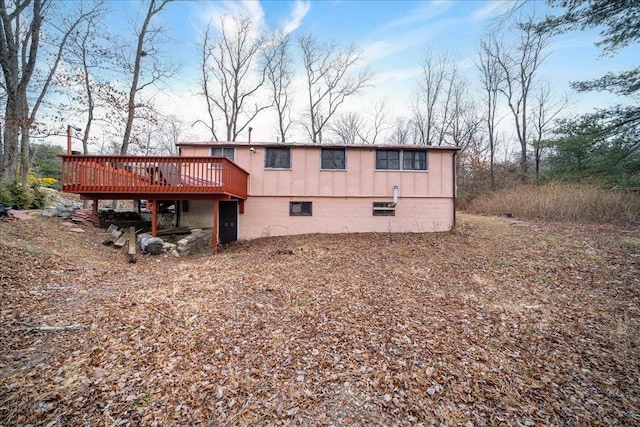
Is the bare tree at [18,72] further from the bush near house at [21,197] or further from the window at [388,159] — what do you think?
the window at [388,159]

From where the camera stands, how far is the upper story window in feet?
34.8

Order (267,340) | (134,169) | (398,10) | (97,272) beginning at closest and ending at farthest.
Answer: (267,340), (97,272), (134,169), (398,10)

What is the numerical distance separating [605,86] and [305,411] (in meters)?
13.5

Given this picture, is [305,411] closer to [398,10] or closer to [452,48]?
[398,10]

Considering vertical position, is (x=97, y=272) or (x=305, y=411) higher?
(x=97, y=272)

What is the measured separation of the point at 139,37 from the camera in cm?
1417

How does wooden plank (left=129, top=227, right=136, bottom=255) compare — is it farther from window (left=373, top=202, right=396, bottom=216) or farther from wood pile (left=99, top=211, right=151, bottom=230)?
window (left=373, top=202, right=396, bottom=216)

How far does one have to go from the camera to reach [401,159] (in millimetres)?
10617

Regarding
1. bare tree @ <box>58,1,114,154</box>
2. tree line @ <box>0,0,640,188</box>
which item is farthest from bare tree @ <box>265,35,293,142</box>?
bare tree @ <box>58,1,114,154</box>

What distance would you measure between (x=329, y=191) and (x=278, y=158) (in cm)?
236

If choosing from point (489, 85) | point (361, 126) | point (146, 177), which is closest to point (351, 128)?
point (361, 126)

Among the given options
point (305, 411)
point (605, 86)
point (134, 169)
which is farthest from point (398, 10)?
point (305, 411)

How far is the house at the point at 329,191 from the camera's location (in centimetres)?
1034

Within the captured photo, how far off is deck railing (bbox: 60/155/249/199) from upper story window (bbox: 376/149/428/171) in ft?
19.1
